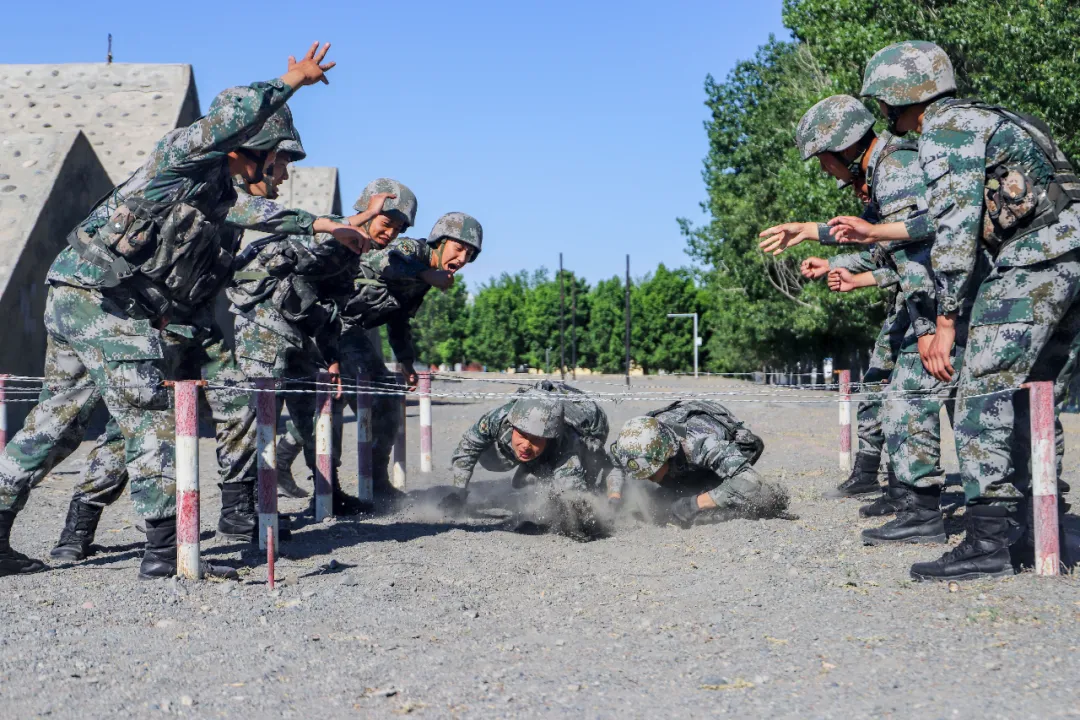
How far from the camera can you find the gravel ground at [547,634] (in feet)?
12.3

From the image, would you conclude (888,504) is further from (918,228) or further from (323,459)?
(323,459)

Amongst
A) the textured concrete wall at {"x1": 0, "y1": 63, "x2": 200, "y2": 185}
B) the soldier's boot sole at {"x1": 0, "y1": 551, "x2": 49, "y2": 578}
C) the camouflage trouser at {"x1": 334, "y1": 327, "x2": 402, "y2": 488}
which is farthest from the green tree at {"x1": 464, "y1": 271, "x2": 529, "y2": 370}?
the soldier's boot sole at {"x1": 0, "y1": 551, "x2": 49, "y2": 578}

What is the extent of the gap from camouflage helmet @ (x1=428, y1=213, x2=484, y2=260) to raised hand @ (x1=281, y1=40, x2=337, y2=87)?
10.6 feet

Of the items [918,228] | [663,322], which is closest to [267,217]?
[918,228]

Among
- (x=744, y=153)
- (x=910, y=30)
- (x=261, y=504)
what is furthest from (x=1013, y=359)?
(x=744, y=153)

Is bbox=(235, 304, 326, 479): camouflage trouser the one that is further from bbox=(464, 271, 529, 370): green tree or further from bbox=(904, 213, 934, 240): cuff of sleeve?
bbox=(464, 271, 529, 370): green tree

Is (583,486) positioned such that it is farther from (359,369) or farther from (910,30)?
(910,30)

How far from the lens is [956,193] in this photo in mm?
5176

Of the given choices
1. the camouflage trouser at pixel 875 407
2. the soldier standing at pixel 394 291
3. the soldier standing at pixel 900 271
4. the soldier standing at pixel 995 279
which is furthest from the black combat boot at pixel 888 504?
the soldier standing at pixel 394 291

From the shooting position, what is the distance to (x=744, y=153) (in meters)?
42.2

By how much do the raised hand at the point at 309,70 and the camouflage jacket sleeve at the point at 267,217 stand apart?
834 mm

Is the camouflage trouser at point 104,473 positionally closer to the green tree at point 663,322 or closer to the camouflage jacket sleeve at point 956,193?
the camouflage jacket sleeve at point 956,193

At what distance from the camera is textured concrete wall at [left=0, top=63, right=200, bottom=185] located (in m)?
20.6

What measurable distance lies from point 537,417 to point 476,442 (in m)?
0.87
